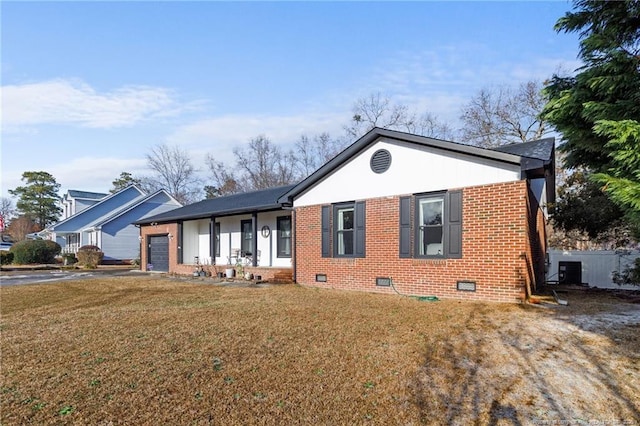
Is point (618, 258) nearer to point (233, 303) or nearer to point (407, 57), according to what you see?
point (407, 57)

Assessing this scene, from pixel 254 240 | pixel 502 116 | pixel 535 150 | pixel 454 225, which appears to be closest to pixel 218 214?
pixel 254 240

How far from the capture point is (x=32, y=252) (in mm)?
27172

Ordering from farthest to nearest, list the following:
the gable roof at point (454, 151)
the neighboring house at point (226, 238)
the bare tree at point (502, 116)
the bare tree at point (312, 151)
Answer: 1. the bare tree at point (312, 151)
2. the bare tree at point (502, 116)
3. the neighboring house at point (226, 238)
4. the gable roof at point (454, 151)

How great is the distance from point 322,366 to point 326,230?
7516 millimetres

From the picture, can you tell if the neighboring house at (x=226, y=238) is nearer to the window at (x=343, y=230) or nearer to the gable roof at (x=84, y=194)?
the window at (x=343, y=230)

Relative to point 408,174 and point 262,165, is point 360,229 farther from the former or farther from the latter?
point 262,165

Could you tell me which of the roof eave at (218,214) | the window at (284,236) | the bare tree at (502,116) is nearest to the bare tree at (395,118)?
the bare tree at (502,116)

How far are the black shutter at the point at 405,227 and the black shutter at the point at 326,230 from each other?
2.61m

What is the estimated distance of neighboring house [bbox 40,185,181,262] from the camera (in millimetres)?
29203

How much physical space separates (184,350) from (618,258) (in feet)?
54.0

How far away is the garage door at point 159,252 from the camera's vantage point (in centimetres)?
1970

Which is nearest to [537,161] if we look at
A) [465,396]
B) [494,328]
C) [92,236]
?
[494,328]

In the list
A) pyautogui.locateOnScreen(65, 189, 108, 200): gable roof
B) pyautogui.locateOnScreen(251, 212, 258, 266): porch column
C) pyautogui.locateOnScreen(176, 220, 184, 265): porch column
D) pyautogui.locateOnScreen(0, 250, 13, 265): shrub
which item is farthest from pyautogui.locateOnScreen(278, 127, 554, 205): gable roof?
pyautogui.locateOnScreen(65, 189, 108, 200): gable roof

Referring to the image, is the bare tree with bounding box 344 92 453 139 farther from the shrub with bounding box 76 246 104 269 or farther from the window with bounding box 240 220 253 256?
the shrub with bounding box 76 246 104 269
